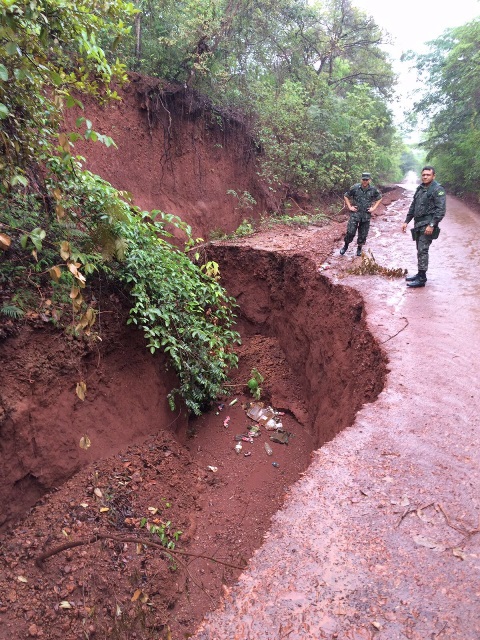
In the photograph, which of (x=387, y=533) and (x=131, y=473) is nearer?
(x=387, y=533)

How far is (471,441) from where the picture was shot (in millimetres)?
2986

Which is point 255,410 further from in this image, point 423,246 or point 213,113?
point 213,113

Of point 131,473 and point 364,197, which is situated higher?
point 364,197

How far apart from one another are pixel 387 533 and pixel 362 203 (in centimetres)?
679

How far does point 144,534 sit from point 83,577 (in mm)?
737

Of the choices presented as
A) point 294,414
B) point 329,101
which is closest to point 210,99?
point 329,101

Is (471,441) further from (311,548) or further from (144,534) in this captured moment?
(144,534)

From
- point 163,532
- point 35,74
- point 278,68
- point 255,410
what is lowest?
point 255,410

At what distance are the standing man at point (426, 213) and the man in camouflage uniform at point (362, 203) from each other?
4.28ft

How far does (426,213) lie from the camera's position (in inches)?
241

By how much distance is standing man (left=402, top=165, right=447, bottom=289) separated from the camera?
5.93m

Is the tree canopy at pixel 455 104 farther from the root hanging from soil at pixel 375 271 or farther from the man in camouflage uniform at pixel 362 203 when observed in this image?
the root hanging from soil at pixel 375 271

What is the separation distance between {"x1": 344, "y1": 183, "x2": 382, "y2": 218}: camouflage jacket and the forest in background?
3.48 metres

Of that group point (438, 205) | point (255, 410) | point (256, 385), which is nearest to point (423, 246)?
point (438, 205)
